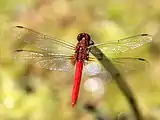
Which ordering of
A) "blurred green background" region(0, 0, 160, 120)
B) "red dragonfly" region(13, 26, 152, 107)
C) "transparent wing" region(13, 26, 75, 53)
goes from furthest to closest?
"blurred green background" region(0, 0, 160, 120) < "transparent wing" region(13, 26, 75, 53) < "red dragonfly" region(13, 26, 152, 107)

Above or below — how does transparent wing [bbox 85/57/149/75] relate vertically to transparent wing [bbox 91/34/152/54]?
below

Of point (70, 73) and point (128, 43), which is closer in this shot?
point (128, 43)

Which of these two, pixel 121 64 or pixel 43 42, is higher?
pixel 43 42

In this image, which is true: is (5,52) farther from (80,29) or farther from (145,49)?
(145,49)

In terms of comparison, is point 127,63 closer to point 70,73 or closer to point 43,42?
point 43,42

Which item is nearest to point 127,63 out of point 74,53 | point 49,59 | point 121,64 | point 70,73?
point 121,64

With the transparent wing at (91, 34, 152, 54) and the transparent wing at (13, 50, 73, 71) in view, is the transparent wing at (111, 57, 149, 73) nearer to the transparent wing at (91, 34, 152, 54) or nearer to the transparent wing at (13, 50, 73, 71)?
the transparent wing at (91, 34, 152, 54)

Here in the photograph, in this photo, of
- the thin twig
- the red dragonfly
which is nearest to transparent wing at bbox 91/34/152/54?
the red dragonfly
